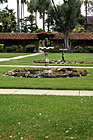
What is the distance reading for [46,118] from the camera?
7.11 meters

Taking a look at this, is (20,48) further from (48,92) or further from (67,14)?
(48,92)

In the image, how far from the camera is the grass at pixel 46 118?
6062 mm

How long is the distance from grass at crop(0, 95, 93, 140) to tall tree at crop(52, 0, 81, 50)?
136 ft

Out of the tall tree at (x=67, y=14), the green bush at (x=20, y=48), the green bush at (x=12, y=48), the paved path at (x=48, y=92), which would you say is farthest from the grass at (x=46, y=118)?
the green bush at (x=12, y=48)

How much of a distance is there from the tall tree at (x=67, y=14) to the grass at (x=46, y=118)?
4150 cm

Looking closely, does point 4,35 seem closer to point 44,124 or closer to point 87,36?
point 87,36

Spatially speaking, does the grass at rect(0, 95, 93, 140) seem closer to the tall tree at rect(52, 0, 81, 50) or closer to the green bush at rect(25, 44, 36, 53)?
the tall tree at rect(52, 0, 81, 50)

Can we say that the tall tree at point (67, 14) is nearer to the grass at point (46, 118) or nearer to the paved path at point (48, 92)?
the paved path at point (48, 92)

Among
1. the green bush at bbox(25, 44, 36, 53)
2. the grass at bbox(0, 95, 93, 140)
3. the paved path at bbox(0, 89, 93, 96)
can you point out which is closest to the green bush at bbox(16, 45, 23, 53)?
the green bush at bbox(25, 44, 36, 53)

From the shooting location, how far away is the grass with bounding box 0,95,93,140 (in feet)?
19.9

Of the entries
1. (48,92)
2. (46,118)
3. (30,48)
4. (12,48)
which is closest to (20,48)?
(12,48)

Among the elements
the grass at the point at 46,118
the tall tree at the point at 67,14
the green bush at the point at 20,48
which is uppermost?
the tall tree at the point at 67,14

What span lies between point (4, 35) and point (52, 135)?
169 feet

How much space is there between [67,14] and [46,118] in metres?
44.8
